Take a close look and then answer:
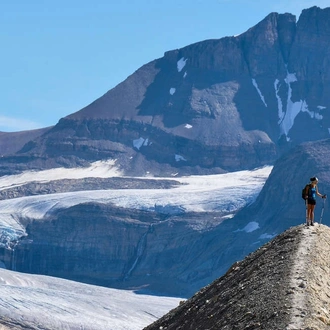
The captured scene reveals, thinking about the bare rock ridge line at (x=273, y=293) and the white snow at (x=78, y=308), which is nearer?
the bare rock ridge line at (x=273, y=293)

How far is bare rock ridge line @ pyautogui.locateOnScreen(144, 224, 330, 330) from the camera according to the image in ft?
67.4

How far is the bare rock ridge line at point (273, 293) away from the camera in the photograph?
20.5 meters

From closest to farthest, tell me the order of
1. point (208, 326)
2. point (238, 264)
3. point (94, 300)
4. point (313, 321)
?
1. point (313, 321)
2. point (208, 326)
3. point (238, 264)
4. point (94, 300)

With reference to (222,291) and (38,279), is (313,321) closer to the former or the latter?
(222,291)

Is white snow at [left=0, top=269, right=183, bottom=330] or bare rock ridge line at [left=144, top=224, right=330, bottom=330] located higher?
bare rock ridge line at [left=144, top=224, right=330, bottom=330]

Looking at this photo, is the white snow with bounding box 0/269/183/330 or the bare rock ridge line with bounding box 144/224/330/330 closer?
the bare rock ridge line with bounding box 144/224/330/330

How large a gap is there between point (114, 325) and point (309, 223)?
95.6 metres

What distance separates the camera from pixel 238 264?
28.7 m

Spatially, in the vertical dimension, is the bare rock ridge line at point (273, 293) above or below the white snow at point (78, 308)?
above

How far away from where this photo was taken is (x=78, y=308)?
12938 cm

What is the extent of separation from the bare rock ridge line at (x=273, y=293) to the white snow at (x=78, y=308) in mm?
92544

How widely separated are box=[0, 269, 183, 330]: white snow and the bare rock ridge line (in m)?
92.5

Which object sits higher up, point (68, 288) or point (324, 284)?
point (324, 284)

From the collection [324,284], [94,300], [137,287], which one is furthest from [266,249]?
[137,287]
